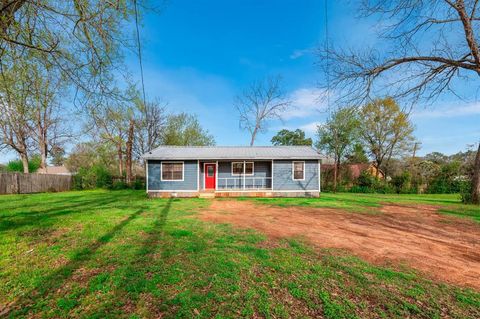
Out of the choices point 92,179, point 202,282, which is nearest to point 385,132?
point 202,282

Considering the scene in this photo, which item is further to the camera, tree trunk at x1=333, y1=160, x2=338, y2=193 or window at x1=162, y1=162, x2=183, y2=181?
tree trunk at x1=333, y1=160, x2=338, y2=193

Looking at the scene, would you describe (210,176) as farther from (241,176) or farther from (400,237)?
(400,237)

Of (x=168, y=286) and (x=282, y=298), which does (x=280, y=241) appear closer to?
(x=282, y=298)

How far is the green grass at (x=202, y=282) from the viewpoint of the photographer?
240 cm

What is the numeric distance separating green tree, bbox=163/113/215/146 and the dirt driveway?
21124mm

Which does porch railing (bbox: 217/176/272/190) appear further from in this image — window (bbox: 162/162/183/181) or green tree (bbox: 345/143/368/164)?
green tree (bbox: 345/143/368/164)

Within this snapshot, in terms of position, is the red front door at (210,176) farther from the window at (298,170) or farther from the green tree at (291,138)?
the green tree at (291,138)

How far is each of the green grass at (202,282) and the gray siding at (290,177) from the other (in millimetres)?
10185

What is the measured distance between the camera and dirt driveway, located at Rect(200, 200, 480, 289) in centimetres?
367

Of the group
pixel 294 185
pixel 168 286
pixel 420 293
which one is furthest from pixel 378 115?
pixel 168 286

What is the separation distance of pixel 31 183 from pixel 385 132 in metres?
31.5

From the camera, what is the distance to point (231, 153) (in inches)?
613

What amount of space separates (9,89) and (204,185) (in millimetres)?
11547

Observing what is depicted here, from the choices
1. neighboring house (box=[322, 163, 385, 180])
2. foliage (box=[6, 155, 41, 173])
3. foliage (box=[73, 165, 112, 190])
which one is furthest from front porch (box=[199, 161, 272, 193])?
foliage (box=[6, 155, 41, 173])
